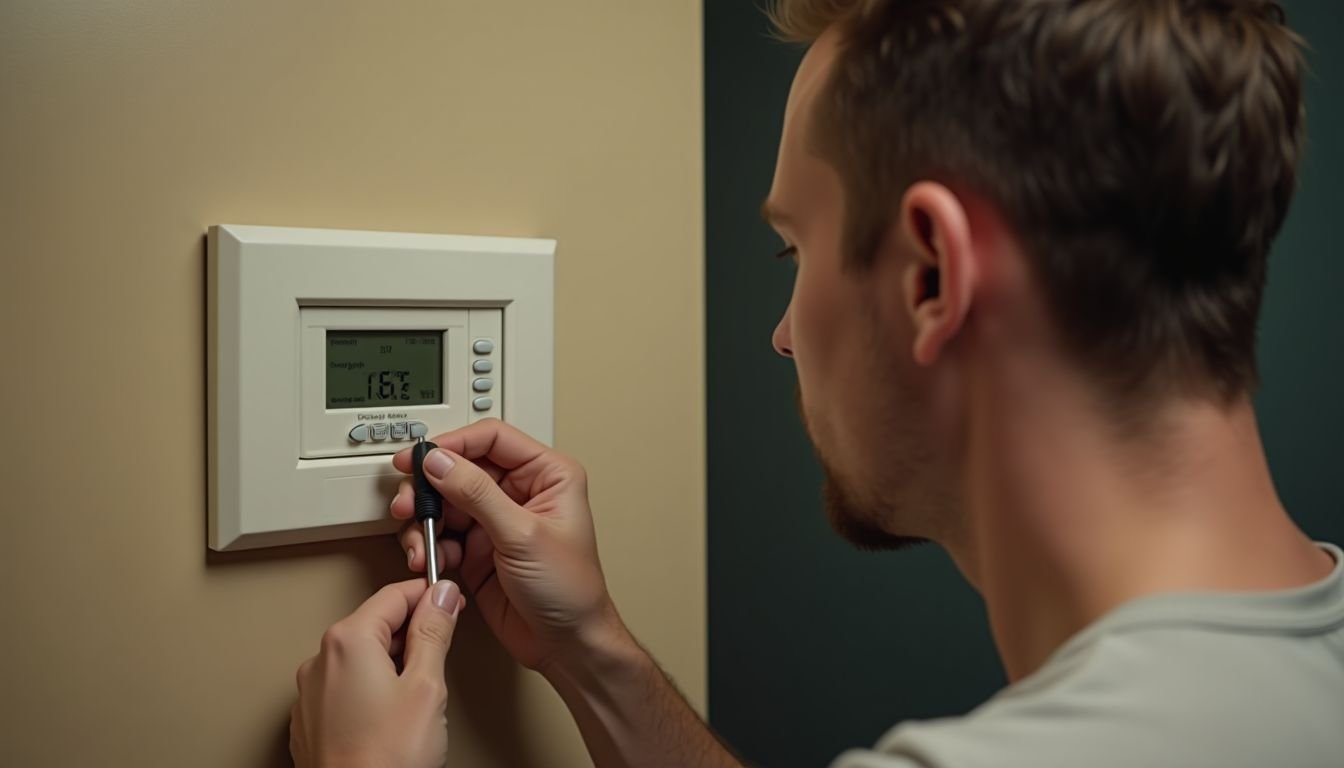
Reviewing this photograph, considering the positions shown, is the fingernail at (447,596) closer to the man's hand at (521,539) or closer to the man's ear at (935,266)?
the man's hand at (521,539)

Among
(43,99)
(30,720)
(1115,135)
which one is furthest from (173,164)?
(1115,135)

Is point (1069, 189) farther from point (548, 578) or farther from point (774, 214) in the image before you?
point (548, 578)

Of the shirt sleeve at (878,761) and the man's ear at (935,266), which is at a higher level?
the man's ear at (935,266)

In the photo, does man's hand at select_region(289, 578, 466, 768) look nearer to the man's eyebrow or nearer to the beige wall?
the beige wall

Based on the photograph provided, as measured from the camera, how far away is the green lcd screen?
0.70 meters

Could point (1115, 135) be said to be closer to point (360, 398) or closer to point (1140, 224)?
point (1140, 224)

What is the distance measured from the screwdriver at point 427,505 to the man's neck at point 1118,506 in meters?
0.33

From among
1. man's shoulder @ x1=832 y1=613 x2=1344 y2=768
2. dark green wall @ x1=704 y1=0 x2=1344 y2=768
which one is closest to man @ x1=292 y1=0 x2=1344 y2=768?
man's shoulder @ x1=832 y1=613 x2=1344 y2=768

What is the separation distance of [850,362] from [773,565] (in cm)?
98

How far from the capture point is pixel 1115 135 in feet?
1.85

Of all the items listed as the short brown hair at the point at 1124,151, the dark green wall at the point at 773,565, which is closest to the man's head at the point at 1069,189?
the short brown hair at the point at 1124,151

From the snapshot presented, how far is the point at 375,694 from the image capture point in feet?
2.16

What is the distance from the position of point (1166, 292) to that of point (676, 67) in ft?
1.41

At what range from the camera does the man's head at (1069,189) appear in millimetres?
566
